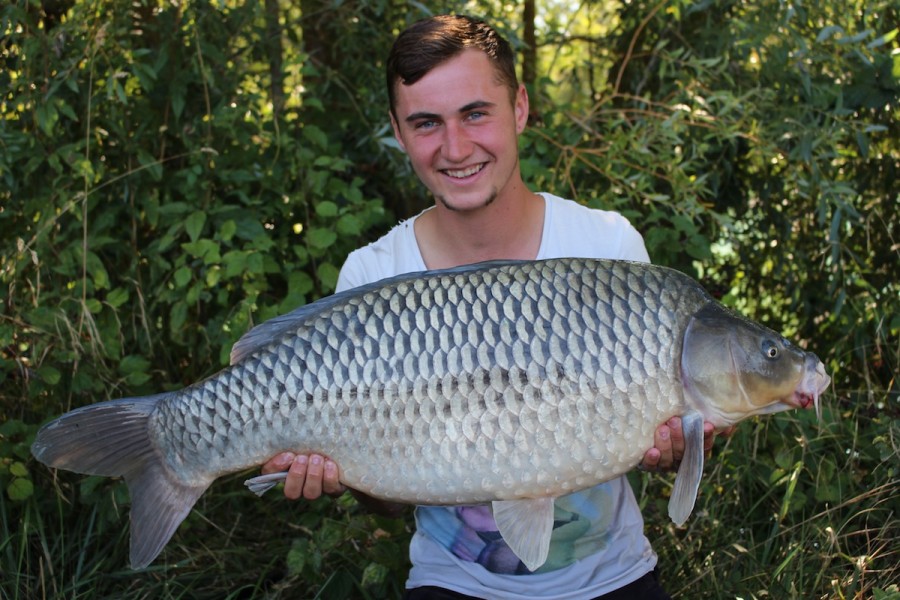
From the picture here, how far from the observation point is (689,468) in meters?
1.28

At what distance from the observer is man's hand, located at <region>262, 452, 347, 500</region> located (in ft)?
4.41

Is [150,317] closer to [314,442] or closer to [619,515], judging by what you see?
[314,442]

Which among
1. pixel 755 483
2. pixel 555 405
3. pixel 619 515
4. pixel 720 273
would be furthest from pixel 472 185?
pixel 720 273

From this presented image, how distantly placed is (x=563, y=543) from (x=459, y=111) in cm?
68

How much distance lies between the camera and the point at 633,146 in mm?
2359

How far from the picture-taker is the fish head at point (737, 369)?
127cm

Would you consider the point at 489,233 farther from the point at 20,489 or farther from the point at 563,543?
the point at 20,489

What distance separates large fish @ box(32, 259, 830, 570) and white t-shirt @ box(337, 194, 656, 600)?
5.1 inches

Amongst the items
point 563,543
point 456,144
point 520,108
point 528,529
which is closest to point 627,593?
point 563,543

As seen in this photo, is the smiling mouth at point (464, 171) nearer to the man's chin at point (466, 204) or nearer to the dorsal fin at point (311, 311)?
the man's chin at point (466, 204)

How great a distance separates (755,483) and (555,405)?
106 cm

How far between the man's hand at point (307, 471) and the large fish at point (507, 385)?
2 centimetres

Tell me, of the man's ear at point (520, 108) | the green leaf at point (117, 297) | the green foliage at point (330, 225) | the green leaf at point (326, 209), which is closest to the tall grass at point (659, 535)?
the green foliage at point (330, 225)

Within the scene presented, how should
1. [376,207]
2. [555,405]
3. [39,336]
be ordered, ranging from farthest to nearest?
[376,207] → [39,336] → [555,405]
